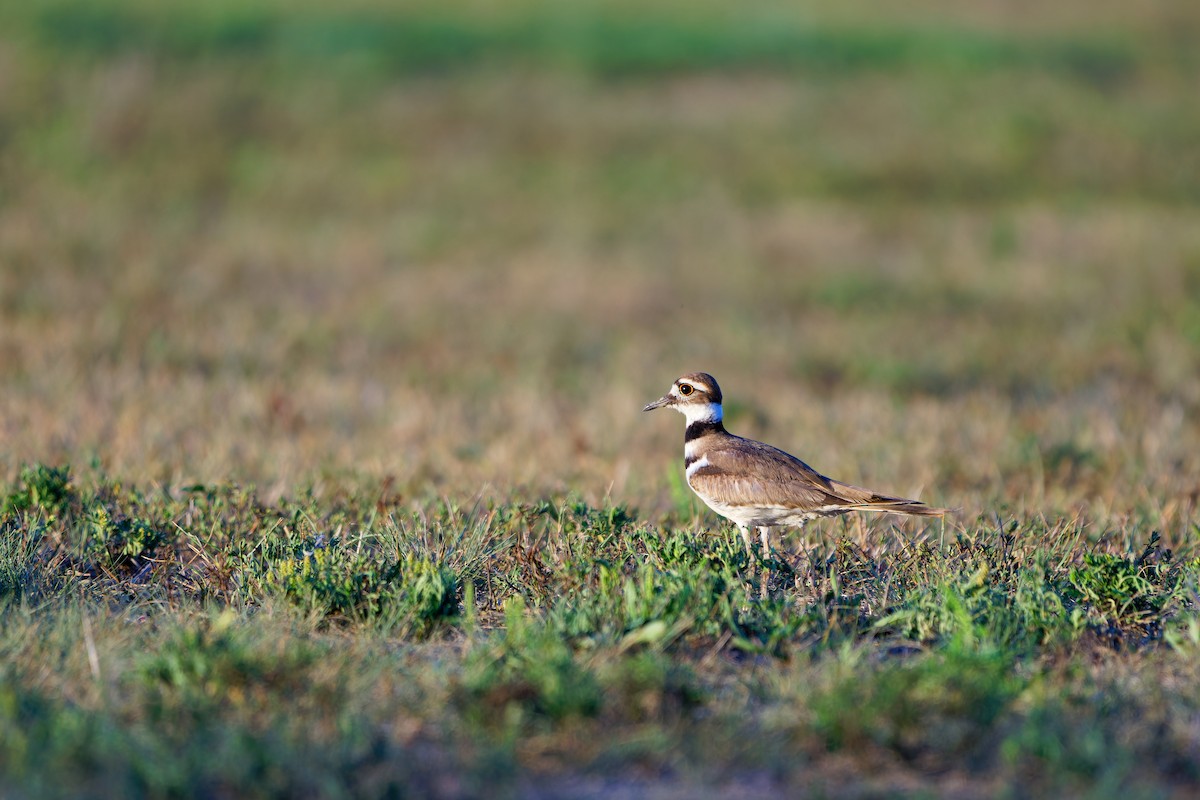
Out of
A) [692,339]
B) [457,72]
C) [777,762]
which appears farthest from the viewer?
[457,72]

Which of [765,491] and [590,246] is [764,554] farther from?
[590,246]

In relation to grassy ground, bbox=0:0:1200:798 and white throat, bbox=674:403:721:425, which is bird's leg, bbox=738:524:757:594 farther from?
white throat, bbox=674:403:721:425

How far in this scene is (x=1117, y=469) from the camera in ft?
26.9

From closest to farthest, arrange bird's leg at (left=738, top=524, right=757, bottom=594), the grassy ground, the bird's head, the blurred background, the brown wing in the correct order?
1. the grassy ground
2. bird's leg at (left=738, top=524, right=757, bottom=594)
3. the brown wing
4. the bird's head
5. the blurred background

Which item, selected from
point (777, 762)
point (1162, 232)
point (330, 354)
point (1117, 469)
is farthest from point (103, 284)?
point (1162, 232)

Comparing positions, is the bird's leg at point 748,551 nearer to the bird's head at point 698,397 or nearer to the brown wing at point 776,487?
the brown wing at point 776,487

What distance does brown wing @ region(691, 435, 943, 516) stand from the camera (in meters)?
5.23

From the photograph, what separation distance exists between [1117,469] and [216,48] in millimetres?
18483

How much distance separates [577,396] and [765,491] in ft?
18.0

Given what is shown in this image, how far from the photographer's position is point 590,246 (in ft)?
54.4

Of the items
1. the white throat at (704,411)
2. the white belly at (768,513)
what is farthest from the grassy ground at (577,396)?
the white throat at (704,411)

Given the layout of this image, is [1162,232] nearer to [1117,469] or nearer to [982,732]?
[1117,469]

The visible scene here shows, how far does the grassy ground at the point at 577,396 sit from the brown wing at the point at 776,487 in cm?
26

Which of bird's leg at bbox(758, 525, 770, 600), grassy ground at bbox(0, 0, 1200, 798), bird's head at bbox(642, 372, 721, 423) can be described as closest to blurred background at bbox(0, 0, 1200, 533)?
grassy ground at bbox(0, 0, 1200, 798)
